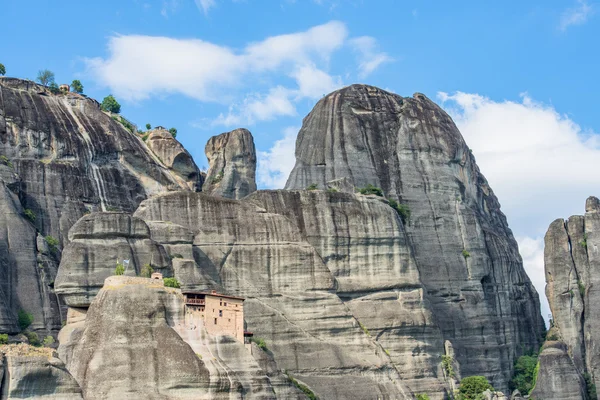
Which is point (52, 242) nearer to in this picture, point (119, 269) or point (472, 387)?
point (119, 269)

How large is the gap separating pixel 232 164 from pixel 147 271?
3092cm

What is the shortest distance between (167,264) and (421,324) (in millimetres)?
20216

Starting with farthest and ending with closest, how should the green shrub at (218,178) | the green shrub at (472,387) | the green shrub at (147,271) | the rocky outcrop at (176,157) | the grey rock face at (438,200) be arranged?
the rocky outcrop at (176,157)
the green shrub at (218,178)
the grey rock face at (438,200)
the green shrub at (472,387)
the green shrub at (147,271)

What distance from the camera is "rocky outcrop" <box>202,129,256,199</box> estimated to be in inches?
4323

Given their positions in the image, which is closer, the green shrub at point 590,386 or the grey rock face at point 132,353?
the grey rock face at point 132,353

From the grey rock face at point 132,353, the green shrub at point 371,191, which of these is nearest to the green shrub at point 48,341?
the grey rock face at point 132,353

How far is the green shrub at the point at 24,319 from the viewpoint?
86188 mm

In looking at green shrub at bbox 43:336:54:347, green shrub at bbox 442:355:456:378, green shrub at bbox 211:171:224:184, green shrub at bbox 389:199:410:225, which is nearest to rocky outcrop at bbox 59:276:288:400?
green shrub at bbox 43:336:54:347

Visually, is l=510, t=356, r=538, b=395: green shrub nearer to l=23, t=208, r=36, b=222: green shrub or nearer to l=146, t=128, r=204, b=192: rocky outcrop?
l=146, t=128, r=204, b=192: rocky outcrop

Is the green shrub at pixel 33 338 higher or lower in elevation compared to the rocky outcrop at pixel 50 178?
lower

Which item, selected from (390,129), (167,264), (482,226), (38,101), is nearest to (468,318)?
(482,226)

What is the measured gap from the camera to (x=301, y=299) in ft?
294

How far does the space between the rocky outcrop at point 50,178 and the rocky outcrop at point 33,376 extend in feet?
55.7

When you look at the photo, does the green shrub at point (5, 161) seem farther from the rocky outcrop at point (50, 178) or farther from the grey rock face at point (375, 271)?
the grey rock face at point (375, 271)
